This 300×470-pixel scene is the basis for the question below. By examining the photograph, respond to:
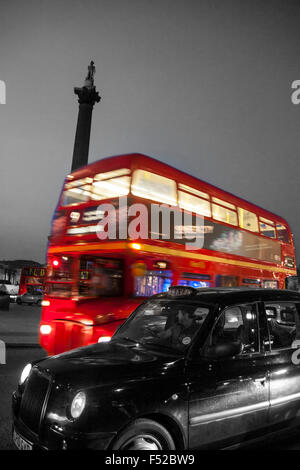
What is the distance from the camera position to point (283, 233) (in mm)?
10836

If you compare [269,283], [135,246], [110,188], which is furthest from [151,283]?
[269,283]

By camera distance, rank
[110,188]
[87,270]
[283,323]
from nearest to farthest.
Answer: [283,323] → [87,270] → [110,188]

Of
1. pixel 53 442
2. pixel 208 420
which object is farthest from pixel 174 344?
pixel 53 442

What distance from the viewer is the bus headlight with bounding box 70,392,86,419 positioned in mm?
2266

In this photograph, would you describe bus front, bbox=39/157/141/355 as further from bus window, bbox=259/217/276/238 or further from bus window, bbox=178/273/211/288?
bus window, bbox=259/217/276/238

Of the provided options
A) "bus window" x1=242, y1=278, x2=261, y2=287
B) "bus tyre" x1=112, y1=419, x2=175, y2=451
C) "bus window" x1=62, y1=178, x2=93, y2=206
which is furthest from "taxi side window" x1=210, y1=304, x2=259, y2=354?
"bus window" x1=242, y1=278, x2=261, y2=287

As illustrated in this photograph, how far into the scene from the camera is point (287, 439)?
336 cm

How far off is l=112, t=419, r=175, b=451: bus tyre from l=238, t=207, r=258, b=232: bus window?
6.88 metres

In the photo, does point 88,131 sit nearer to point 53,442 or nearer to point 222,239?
point 222,239

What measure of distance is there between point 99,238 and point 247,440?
426cm

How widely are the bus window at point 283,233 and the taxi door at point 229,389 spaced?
786 centimetres

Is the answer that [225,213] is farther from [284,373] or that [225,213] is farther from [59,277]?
[284,373]

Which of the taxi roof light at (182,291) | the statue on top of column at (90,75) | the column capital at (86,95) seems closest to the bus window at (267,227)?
the taxi roof light at (182,291)

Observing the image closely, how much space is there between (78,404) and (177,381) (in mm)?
747
